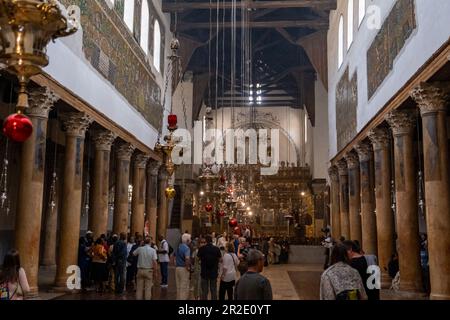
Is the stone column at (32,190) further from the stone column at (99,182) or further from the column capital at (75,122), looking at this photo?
the stone column at (99,182)

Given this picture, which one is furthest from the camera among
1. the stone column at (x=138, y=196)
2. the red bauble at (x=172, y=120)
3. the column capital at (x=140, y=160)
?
the column capital at (x=140, y=160)

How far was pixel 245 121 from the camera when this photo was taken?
42906 millimetres

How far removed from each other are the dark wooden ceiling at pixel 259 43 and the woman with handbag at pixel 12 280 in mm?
12843

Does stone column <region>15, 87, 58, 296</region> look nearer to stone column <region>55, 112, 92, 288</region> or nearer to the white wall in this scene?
stone column <region>55, 112, 92, 288</region>

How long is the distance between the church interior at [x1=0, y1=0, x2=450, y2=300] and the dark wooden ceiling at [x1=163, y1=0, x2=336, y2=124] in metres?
0.15

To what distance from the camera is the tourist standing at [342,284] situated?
4.46 m

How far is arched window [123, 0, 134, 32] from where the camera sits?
58.8 feet

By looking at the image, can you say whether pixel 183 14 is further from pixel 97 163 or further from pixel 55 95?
pixel 55 95

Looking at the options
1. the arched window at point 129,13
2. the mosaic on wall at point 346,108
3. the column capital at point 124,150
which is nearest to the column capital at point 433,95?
the mosaic on wall at point 346,108

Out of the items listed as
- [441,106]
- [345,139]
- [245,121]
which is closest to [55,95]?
[441,106]

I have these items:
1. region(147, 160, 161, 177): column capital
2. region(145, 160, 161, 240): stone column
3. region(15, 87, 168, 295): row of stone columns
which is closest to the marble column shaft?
region(145, 160, 161, 240): stone column

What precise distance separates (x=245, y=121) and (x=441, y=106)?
3214 cm

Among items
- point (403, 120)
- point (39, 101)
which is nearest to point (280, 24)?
point (403, 120)
